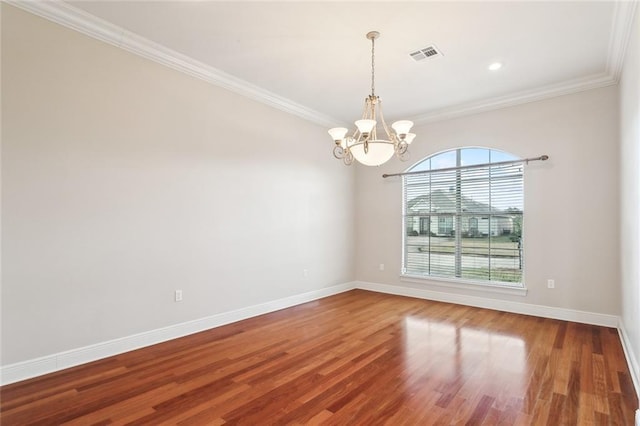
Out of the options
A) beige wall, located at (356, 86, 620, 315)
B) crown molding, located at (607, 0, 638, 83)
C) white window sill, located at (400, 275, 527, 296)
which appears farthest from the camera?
white window sill, located at (400, 275, 527, 296)

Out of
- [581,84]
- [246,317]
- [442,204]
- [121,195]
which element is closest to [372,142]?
[121,195]

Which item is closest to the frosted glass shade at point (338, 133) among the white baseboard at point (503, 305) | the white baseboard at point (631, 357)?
the white baseboard at point (631, 357)

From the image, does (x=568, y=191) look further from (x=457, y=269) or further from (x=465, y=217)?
(x=457, y=269)

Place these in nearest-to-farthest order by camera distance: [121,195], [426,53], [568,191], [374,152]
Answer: [374,152], [121,195], [426,53], [568,191]

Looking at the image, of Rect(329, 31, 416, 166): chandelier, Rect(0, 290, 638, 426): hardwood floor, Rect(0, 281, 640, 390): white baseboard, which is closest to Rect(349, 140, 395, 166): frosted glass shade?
Rect(329, 31, 416, 166): chandelier

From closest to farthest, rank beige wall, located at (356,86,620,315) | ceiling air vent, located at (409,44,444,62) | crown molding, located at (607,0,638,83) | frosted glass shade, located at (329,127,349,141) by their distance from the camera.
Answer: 1. crown molding, located at (607,0,638,83)
2. frosted glass shade, located at (329,127,349,141)
3. ceiling air vent, located at (409,44,444,62)
4. beige wall, located at (356,86,620,315)

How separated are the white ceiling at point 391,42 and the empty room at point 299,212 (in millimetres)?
26

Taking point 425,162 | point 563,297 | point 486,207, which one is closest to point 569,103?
point 486,207

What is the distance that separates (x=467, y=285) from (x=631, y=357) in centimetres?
219

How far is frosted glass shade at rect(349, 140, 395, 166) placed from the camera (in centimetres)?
276

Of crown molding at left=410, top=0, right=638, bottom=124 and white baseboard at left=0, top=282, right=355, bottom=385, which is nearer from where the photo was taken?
white baseboard at left=0, top=282, right=355, bottom=385

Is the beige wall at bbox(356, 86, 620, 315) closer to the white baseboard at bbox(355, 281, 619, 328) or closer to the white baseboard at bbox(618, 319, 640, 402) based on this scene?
the white baseboard at bbox(355, 281, 619, 328)

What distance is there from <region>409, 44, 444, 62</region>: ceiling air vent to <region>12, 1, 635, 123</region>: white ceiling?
0.08 metres

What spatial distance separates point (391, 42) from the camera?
311cm
